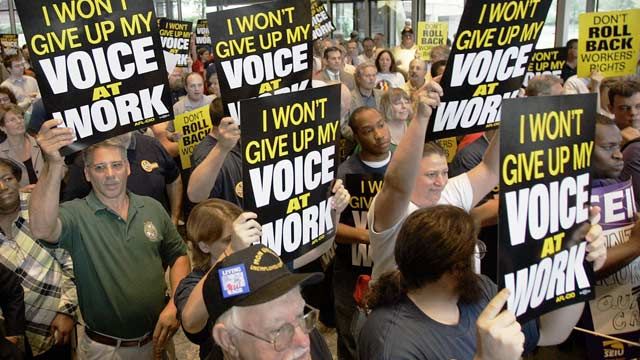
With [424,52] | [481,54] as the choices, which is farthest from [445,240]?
[424,52]

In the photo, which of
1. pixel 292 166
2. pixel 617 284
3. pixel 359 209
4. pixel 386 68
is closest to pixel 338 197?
pixel 292 166

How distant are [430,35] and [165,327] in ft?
30.9

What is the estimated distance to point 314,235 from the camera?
2.96 m

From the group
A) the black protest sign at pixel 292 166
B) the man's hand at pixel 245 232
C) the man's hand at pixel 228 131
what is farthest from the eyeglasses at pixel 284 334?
the man's hand at pixel 228 131

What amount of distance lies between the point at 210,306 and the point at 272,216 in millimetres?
801

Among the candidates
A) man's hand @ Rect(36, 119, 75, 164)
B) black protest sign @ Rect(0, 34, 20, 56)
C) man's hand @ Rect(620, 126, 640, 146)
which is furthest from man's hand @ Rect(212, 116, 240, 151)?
black protest sign @ Rect(0, 34, 20, 56)

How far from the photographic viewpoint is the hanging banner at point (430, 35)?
11414 millimetres

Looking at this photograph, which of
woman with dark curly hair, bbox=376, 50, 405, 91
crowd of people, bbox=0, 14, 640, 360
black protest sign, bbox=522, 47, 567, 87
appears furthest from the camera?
woman with dark curly hair, bbox=376, 50, 405, 91

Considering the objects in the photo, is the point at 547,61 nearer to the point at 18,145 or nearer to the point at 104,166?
the point at 18,145

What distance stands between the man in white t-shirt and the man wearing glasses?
30.6 inches

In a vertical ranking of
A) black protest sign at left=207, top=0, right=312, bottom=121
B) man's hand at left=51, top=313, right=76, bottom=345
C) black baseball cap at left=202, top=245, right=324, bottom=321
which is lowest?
man's hand at left=51, top=313, right=76, bottom=345

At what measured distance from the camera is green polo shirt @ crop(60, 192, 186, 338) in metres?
3.16

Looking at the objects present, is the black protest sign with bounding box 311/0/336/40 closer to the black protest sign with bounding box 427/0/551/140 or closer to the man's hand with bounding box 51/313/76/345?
the black protest sign with bounding box 427/0/551/140

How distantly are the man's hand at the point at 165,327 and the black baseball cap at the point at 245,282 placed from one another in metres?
1.10
